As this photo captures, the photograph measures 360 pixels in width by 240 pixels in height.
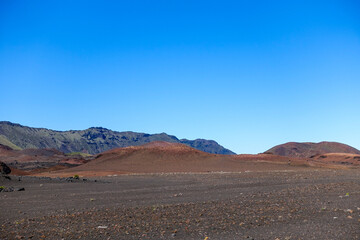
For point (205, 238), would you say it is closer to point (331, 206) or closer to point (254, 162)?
point (331, 206)

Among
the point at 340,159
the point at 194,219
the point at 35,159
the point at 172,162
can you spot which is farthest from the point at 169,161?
the point at 194,219

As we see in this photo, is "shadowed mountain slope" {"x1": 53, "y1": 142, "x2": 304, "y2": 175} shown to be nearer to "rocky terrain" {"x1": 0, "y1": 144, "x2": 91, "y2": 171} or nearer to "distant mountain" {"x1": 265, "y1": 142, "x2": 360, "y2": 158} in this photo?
"rocky terrain" {"x1": 0, "y1": 144, "x2": 91, "y2": 171}

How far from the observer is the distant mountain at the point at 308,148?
118062mm

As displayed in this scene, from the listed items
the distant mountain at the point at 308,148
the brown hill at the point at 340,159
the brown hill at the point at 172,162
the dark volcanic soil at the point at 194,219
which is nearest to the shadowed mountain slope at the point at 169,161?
the brown hill at the point at 172,162

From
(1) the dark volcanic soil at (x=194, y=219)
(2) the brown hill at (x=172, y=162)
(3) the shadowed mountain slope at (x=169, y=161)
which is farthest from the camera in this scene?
(3) the shadowed mountain slope at (x=169, y=161)

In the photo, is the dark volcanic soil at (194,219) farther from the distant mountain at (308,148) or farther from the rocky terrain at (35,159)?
the distant mountain at (308,148)

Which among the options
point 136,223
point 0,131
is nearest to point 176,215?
point 136,223

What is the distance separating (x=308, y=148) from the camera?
4815 inches

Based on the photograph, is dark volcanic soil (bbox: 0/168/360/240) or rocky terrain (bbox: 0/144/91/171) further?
rocky terrain (bbox: 0/144/91/171)

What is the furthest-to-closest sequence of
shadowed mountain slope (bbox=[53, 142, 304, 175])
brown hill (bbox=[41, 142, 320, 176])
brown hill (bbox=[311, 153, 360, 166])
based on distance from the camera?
brown hill (bbox=[311, 153, 360, 166]) < shadowed mountain slope (bbox=[53, 142, 304, 175]) < brown hill (bbox=[41, 142, 320, 176])

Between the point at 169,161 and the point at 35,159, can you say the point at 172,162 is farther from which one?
the point at 35,159

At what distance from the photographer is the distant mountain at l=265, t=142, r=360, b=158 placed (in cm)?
11806

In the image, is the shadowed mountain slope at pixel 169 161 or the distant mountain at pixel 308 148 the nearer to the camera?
the shadowed mountain slope at pixel 169 161

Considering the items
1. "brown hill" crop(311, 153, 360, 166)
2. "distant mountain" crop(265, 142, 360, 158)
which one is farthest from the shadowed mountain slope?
"distant mountain" crop(265, 142, 360, 158)
